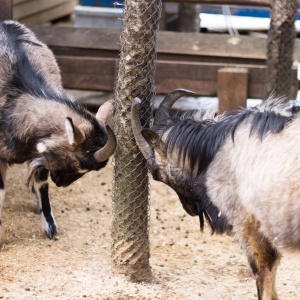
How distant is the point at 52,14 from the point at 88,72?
602 centimetres

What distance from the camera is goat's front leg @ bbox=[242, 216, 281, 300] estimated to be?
5.45m

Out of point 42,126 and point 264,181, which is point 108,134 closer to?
point 42,126

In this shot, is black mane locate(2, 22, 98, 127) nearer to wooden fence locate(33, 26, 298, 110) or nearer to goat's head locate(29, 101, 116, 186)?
goat's head locate(29, 101, 116, 186)

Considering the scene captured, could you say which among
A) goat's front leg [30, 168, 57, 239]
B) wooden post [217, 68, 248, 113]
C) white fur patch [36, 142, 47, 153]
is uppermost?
white fur patch [36, 142, 47, 153]

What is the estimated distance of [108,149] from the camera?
19.9ft

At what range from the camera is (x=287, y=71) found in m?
8.63

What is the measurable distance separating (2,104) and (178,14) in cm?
621

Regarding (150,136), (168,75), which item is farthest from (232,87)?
(150,136)

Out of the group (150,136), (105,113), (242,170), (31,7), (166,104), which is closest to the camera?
(242,170)

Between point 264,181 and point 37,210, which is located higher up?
point 264,181

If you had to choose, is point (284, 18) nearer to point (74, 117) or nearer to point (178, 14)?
point (74, 117)

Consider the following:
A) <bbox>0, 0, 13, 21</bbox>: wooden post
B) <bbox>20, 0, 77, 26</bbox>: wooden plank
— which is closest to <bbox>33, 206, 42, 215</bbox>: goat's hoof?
<bbox>0, 0, 13, 21</bbox>: wooden post

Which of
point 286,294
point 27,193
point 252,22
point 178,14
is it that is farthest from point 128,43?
point 252,22

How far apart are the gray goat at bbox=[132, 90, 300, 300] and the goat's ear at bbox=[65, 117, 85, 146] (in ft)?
2.04
